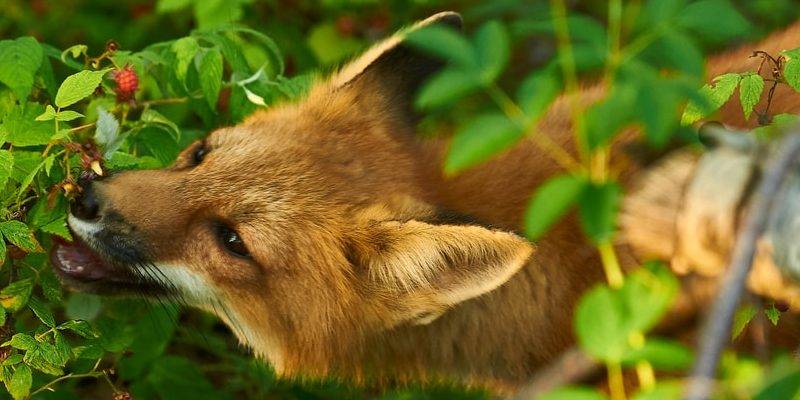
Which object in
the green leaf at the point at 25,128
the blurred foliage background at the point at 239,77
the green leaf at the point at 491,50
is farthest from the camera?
the blurred foliage background at the point at 239,77

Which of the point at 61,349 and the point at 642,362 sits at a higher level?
the point at 642,362

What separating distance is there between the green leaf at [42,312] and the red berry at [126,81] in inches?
Answer: 35.4

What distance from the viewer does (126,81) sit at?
4.21 meters

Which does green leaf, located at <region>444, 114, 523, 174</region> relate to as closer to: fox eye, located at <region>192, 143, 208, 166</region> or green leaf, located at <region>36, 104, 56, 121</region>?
green leaf, located at <region>36, 104, 56, 121</region>

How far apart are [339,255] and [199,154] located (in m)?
0.78

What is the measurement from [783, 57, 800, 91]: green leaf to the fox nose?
2488 mm

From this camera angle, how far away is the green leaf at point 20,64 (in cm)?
399

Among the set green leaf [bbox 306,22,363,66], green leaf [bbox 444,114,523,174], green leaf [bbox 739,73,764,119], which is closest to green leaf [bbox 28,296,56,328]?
green leaf [bbox 444,114,523,174]

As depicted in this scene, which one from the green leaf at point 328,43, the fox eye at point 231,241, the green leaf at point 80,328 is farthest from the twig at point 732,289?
the green leaf at point 328,43

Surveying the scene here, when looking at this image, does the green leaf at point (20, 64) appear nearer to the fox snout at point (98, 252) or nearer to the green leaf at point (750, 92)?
the fox snout at point (98, 252)

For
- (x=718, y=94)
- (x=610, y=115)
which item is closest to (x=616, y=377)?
(x=610, y=115)

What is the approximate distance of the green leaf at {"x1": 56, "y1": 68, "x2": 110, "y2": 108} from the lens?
12.4 ft

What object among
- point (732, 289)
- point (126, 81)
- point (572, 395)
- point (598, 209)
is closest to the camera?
point (732, 289)

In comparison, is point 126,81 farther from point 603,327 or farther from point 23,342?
point 603,327
